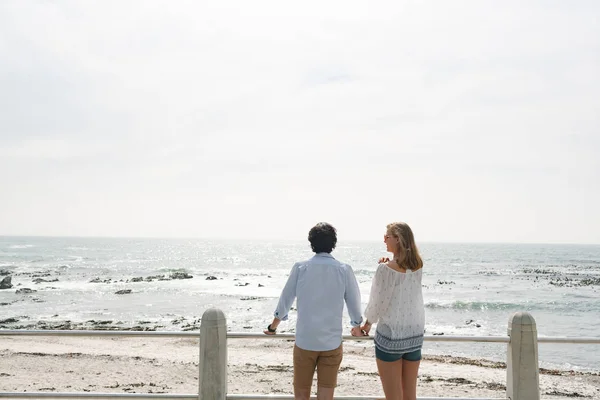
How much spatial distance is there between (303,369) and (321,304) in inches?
21.7

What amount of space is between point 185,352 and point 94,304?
63.2 feet

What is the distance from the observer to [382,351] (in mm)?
4246

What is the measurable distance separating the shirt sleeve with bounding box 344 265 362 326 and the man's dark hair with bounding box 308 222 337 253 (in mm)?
240

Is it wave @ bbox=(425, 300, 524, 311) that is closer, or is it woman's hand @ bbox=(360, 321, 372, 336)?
woman's hand @ bbox=(360, 321, 372, 336)

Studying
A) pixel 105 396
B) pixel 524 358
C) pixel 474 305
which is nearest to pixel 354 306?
pixel 524 358

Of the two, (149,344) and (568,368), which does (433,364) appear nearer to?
(568,368)

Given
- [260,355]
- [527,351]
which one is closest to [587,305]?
[260,355]

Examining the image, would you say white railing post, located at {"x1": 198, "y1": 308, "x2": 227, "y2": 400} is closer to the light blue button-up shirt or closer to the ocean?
the light blue button-up shirt

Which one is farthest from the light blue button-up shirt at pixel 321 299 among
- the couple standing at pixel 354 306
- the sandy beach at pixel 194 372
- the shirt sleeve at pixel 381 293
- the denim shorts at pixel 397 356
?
the sandy beach at pixel 194 372

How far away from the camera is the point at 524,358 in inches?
200

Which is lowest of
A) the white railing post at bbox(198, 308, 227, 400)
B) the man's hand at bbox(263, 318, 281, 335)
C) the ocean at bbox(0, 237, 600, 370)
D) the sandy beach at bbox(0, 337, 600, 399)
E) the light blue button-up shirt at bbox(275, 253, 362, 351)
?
the ocean at bbox(0, 237, 600, 370)

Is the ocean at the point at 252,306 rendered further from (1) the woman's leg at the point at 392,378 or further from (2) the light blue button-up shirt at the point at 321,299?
(2) the light blue button-up shirt at the point at 321,299

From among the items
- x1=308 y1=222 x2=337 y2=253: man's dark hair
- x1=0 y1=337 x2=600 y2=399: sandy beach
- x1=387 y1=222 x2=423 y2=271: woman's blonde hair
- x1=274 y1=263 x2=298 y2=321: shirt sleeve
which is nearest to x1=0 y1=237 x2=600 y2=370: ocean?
x1=0 y1=337 x2=600 y2=399: sandy beach

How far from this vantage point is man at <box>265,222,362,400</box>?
418cm
